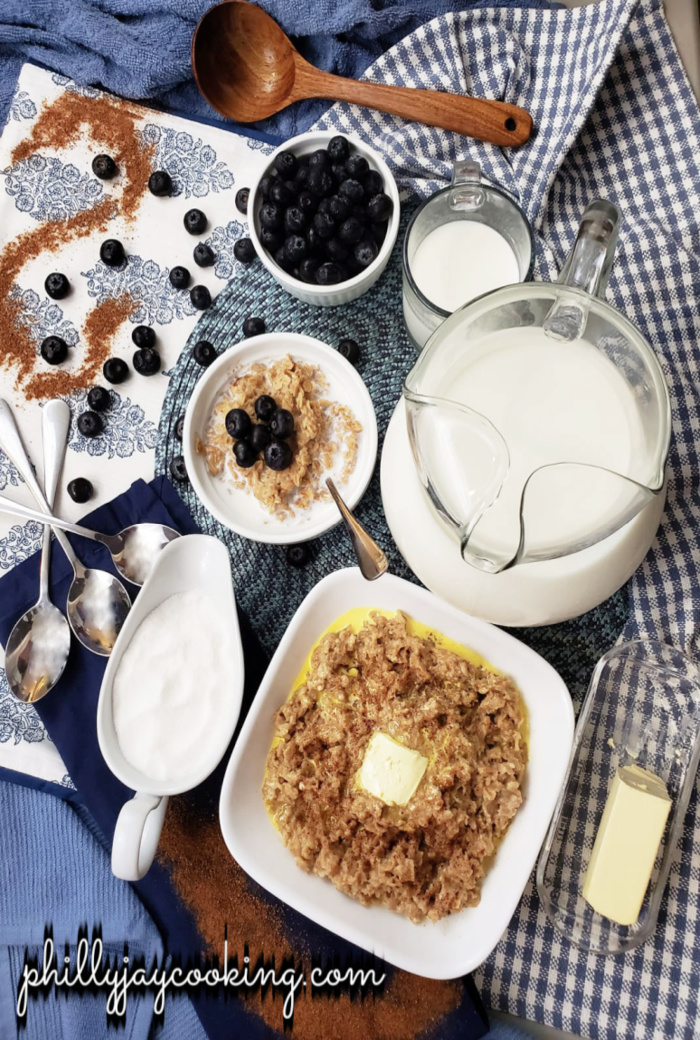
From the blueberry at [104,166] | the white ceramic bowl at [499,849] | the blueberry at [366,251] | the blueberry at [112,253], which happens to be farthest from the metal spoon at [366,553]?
the blueberry at [104,166]

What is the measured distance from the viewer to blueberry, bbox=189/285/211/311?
4.22 ft

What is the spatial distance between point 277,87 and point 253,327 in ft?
1.30

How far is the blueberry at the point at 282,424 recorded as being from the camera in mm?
1155

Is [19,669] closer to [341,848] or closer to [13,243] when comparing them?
[341,848]

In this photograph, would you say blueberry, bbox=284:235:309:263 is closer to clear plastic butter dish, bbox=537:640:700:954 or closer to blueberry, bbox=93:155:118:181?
blueberry, bbox=93:155:118:181

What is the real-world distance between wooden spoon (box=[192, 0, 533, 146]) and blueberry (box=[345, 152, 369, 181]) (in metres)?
0.12

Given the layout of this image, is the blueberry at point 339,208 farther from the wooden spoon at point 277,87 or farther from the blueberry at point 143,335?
the blueberry at point 143,335

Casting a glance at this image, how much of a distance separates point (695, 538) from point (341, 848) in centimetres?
67

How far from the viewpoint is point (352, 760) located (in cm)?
110

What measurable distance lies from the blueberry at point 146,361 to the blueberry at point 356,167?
0.41 m

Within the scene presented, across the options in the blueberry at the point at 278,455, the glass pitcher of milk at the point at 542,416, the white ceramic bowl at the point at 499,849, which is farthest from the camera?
the blueberry at the point at 278,455

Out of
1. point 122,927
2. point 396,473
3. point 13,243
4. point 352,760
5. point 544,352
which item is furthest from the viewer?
point 13,243

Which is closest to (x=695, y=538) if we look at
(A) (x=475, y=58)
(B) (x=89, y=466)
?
(A) (x=475, y=58)

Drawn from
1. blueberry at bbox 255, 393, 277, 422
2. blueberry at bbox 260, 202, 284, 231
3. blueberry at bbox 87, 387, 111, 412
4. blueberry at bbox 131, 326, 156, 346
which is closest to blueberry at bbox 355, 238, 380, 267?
blueberry at bbox 260, 202, 284, 231
